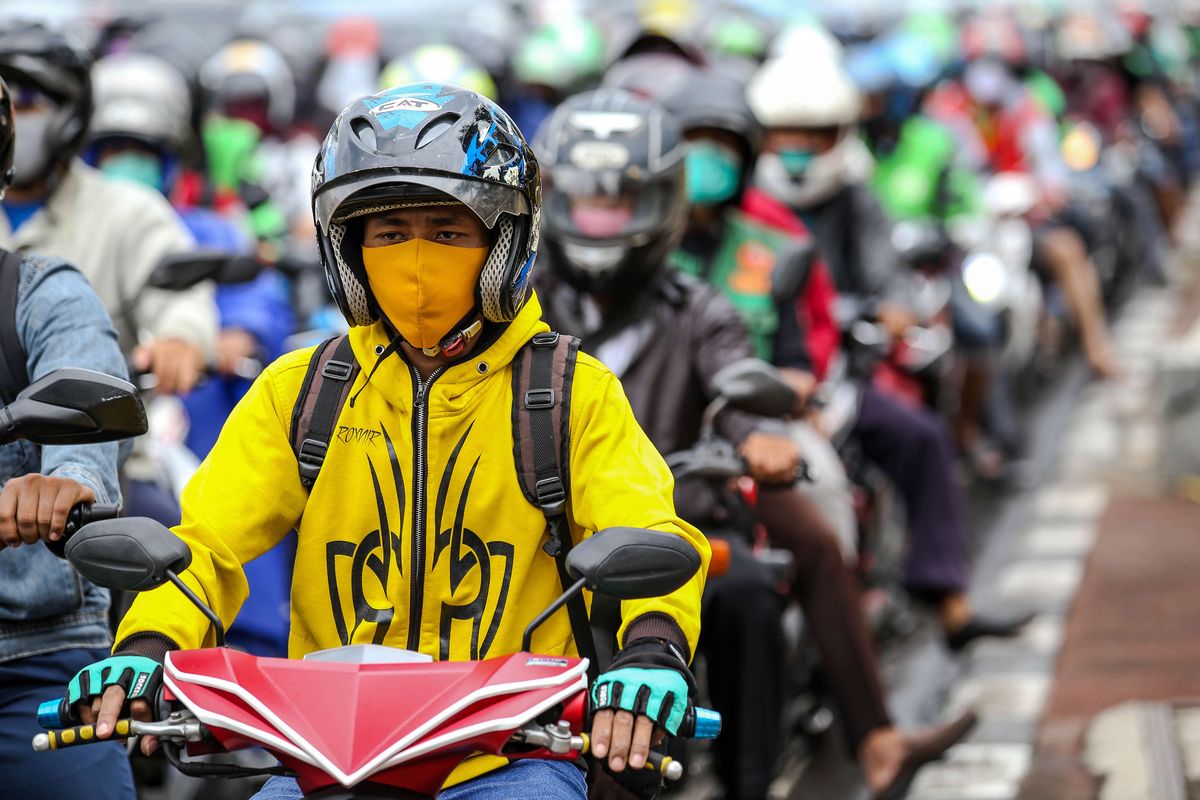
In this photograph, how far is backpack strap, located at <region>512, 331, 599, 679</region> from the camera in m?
3.53

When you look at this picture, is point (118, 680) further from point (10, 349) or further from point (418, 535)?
point (10, 349)

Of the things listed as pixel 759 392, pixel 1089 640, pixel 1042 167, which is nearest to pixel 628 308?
pixel 759 392

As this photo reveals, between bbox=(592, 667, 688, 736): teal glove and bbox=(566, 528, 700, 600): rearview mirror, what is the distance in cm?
12

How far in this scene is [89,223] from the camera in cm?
554

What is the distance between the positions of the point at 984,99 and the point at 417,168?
1185 centimetres

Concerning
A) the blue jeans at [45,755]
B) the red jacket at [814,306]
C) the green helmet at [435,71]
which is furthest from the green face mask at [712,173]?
the green helmet at [435,71]

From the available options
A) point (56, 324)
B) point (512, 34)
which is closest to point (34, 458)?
point (56, 324)

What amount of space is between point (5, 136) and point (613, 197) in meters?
2.01

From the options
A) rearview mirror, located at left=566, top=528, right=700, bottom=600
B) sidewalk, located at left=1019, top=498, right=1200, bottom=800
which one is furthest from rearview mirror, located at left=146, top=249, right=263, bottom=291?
sidewalk, located at left=1019, top=498, right=1200, bottom=800

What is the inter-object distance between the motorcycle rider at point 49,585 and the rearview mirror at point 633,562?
3.46 feet

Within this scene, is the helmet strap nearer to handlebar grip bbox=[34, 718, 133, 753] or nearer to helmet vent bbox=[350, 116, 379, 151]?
helmet vent bbox=[350, 116, 379, 151]

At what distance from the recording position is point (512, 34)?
62.2 feet

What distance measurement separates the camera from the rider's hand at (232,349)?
20.5 feet

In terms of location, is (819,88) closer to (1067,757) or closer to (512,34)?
(1067,757)
